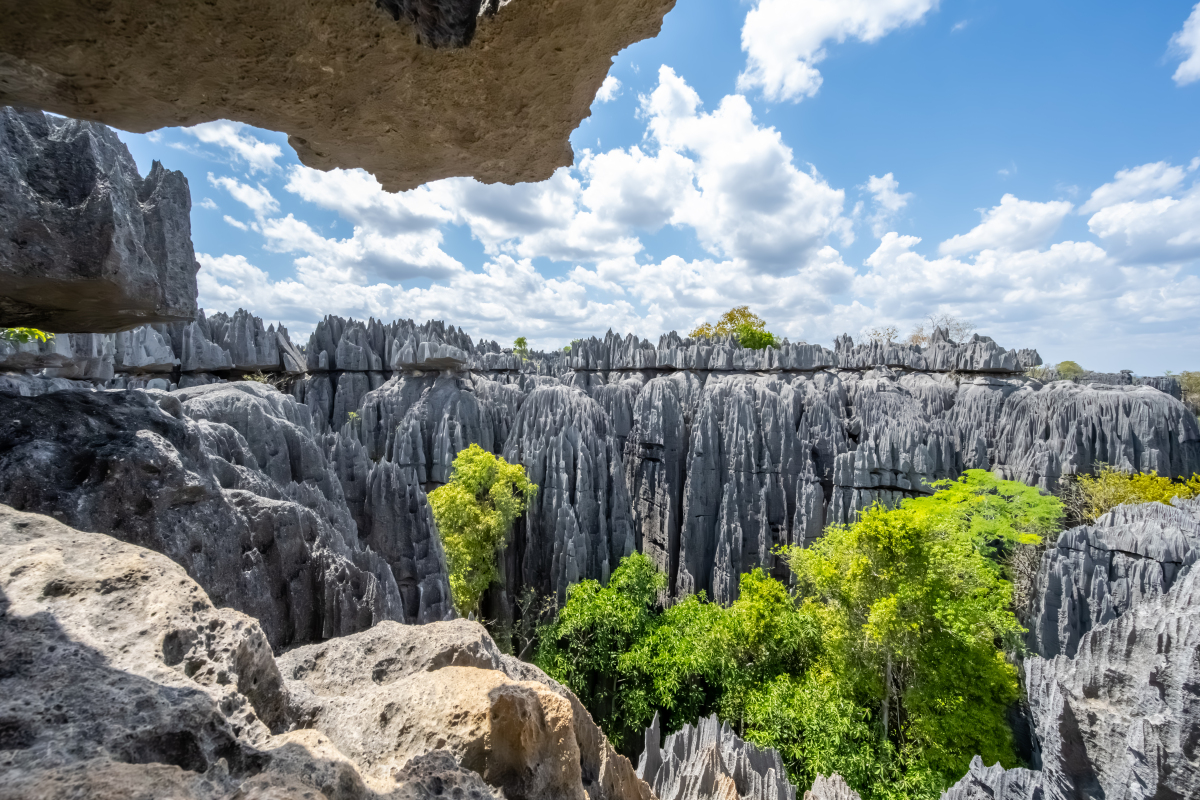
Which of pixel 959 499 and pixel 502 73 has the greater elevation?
pixel 502 73

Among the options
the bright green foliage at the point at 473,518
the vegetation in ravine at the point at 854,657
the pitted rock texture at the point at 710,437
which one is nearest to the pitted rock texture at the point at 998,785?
the vegetation in ravine at the point at 854,657

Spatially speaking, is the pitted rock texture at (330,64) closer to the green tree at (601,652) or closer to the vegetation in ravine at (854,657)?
the vegetation in ravine at (854,657)

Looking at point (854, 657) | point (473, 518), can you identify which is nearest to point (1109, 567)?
point (854, 657)

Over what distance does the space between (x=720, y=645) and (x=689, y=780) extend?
287 inches

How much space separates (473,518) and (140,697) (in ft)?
44.9

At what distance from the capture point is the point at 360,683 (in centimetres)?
218

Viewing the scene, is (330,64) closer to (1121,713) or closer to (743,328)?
(1121,713)

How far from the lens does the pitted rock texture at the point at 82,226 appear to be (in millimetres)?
2332

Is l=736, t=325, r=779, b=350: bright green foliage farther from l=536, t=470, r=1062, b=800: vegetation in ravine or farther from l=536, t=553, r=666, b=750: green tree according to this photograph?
l=536, t=553, r=666, b=750: green tree

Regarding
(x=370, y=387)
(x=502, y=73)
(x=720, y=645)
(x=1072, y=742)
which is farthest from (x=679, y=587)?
(x=502, y=73)

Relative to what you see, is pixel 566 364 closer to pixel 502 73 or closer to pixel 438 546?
pixel 438 546

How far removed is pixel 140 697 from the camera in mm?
1174

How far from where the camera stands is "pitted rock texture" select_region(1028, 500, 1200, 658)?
8695 mm

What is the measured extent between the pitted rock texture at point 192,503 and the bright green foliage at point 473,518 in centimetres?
897
